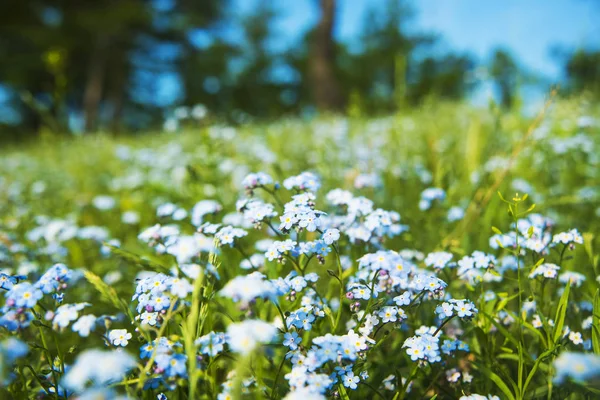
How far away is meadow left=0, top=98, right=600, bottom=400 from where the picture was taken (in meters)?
1.18

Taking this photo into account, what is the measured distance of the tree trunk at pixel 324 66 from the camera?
37.2ft

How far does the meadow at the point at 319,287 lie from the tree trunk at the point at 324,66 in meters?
8.39

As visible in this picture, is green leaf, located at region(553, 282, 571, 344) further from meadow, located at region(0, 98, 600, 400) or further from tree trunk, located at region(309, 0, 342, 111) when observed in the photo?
tree trunk, located at region(309, 0, 342, 111)

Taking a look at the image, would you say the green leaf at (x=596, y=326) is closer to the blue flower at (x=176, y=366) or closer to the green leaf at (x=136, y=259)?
the blue flower at (x=176, y=366)

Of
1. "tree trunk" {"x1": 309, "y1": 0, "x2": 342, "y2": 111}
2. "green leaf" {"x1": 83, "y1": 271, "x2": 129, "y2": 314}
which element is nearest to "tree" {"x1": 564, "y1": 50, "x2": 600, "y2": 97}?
"green leaf" {"x1": 83, "y1": 271, "x2": 129, "y2": 314}

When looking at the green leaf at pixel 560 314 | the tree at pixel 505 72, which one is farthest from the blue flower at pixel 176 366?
the tree at pixel 505 72

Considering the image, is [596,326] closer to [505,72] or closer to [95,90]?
[505,72]

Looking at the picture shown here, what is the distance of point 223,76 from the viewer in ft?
97.3

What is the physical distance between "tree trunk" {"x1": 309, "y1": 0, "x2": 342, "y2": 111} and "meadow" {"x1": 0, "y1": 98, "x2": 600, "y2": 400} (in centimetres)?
839

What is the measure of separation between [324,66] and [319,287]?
424 inches

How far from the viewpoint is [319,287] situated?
6.48ft

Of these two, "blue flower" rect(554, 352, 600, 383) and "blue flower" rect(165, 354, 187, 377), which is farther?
"blue flower" rect(165, 354, 187, 377)

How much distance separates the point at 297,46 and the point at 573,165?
119 feet

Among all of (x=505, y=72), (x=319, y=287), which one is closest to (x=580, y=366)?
(x=319, y=287)
